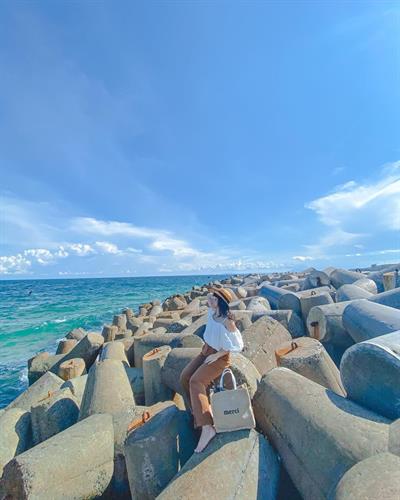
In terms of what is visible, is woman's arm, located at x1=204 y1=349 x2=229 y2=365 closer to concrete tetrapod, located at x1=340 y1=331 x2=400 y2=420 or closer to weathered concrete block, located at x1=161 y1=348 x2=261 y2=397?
weathered concrete block, located at x1=161 y1=348 x2=261 y2=397

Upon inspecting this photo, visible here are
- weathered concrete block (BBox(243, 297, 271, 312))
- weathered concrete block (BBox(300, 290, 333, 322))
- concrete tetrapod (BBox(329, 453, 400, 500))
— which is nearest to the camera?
concrete tetrapod (BBox(329, 453, 400, 500))

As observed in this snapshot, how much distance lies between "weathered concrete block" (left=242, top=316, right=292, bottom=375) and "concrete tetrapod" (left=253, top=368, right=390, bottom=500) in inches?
33.6

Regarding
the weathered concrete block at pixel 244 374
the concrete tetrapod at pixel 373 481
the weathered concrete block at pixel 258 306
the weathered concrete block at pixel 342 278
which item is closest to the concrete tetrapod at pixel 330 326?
the weathered concrete block at pixel 244 374

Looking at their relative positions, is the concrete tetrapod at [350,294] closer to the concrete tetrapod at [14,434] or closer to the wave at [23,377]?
the concrete tetrapod at [14,434]

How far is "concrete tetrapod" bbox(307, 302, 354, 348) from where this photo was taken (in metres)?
4.31

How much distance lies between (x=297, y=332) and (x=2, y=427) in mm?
4144

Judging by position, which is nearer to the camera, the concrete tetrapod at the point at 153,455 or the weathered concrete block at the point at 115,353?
the concrete tetrapod at the point at 153,455

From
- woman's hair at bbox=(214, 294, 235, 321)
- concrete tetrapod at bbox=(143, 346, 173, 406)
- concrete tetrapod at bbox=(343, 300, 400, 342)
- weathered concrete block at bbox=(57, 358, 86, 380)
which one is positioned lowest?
weathered concrete block at bbox=(57, 358, 86, 380)

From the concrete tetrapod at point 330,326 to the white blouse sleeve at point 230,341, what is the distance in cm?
242

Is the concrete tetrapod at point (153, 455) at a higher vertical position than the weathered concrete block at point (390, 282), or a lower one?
lower

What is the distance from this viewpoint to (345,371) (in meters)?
2.40

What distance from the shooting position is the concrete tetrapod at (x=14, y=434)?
10.2ft

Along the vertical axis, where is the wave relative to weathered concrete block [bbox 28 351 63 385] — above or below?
below

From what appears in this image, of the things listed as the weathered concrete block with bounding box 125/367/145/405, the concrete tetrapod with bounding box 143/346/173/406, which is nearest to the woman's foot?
the concrete tetrapod with bounding box 143/346/173/406
